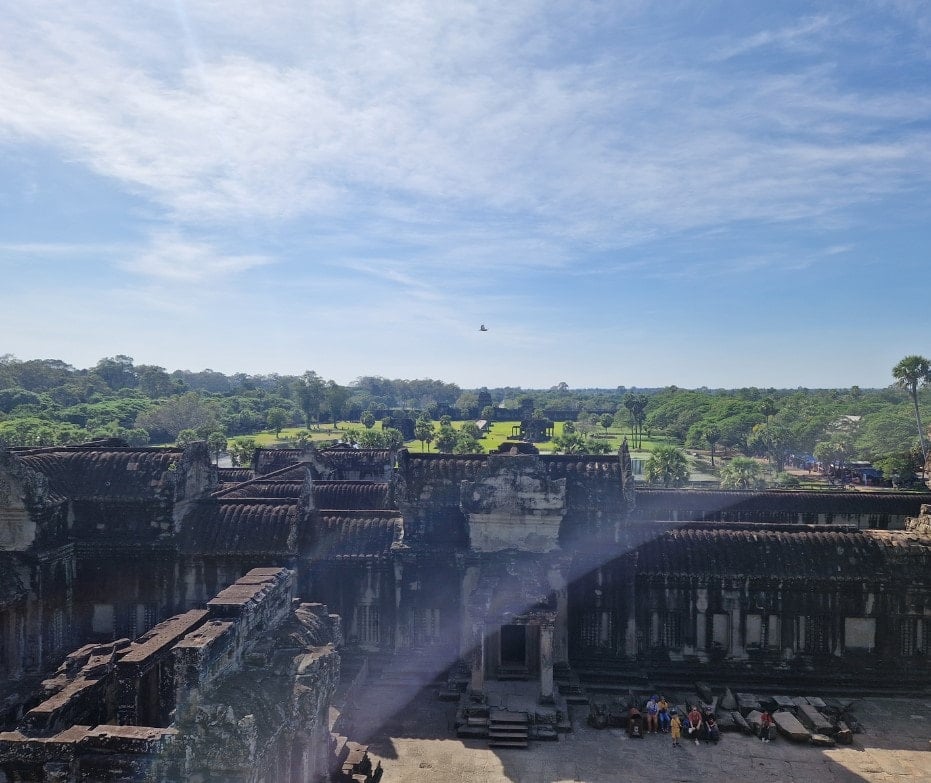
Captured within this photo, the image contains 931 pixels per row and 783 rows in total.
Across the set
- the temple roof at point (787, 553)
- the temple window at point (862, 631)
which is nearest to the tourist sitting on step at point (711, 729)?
the temple roof at point (787, 553)

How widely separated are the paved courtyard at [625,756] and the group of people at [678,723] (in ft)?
0.75

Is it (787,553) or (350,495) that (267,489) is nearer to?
(350,495)

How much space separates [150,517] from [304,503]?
14.2ft

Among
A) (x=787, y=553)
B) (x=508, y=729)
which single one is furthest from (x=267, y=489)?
(x=787, y=553)

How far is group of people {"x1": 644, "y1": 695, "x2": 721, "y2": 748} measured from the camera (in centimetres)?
1533

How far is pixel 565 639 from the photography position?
58.1 ft

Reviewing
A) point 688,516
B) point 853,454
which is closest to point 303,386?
point 853,454

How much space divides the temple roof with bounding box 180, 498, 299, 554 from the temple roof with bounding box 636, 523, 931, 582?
32.4 ft

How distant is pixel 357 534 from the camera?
18.8m

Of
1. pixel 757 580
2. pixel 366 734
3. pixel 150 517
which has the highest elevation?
pixel 150 517

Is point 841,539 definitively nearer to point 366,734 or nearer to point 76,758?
point 366,734

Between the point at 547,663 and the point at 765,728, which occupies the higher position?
the point at 547,663

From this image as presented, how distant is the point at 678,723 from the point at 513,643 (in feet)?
15.7

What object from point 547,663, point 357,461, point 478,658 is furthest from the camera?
point 357,461
